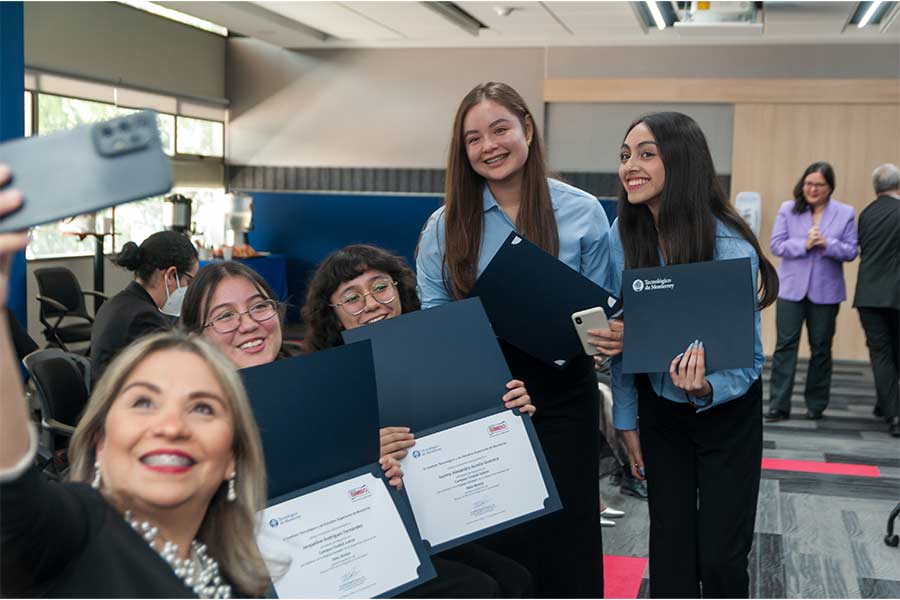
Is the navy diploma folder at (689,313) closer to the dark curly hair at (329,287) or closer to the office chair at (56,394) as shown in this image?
the dark curly hair at (329,287)

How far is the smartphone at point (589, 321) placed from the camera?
2363 millimetres

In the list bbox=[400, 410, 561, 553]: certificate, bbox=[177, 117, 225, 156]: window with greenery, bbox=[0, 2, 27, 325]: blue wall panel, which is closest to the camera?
bbox=[400, 410, 561, 553]: certificate

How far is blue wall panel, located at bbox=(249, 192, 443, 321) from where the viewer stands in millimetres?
10859

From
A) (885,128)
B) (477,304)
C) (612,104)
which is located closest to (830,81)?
(885,128)

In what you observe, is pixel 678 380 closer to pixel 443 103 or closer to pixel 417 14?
pixel 417 14

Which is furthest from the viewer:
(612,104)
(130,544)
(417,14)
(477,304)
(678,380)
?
(612,104)

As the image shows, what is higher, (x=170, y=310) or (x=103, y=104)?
(x=103, y=104)

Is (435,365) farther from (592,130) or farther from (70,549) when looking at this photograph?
(592,130)

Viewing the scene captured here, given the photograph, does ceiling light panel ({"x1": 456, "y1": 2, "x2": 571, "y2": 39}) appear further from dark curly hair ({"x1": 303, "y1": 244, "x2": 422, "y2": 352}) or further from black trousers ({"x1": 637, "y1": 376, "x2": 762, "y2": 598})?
black trousers ({"x1": 637, "y1": 376, "x2": 762, "y2": 598})

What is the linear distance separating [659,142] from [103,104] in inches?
329

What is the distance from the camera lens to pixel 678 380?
7.55 ft

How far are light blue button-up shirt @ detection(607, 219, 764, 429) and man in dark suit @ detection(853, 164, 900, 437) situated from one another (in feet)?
13.5

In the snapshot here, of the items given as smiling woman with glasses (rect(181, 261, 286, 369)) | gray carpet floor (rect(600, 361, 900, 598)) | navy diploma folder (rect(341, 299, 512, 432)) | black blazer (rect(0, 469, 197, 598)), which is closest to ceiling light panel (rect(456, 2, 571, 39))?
gray carpet floor (rect(600, 361, 900, 598))

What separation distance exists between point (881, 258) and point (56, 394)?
496 centimetres
